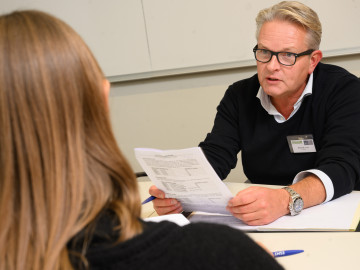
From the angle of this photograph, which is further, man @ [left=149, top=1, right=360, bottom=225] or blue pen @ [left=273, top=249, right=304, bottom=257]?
man @ [left=149, top=1, right=360, bottom=225]

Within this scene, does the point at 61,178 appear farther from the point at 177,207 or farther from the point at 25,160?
the point at 177,207

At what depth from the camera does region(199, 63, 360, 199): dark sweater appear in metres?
1.76

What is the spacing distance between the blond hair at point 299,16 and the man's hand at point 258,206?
2.65 ft

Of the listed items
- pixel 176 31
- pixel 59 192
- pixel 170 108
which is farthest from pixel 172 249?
pixel 170 108

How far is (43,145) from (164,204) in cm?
95

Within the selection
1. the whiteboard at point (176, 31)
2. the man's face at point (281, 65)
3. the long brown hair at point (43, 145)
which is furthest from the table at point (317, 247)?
the whiteboard at point (176, 31)

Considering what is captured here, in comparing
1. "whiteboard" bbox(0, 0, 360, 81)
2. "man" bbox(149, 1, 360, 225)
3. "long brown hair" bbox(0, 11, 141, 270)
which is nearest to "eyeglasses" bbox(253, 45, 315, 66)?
"man" bbox(149, 1, 360, 225)

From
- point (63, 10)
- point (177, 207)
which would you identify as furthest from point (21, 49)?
point (63, 10)

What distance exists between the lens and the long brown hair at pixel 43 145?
0.72m

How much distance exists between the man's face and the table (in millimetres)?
766

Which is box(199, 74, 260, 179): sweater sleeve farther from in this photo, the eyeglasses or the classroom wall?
the classroom wall

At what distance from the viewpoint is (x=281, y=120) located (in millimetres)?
2055

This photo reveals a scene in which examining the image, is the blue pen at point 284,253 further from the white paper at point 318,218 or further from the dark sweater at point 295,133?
the dark sweater at point 295,133

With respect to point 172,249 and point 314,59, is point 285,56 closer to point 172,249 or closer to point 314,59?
point 314,59
